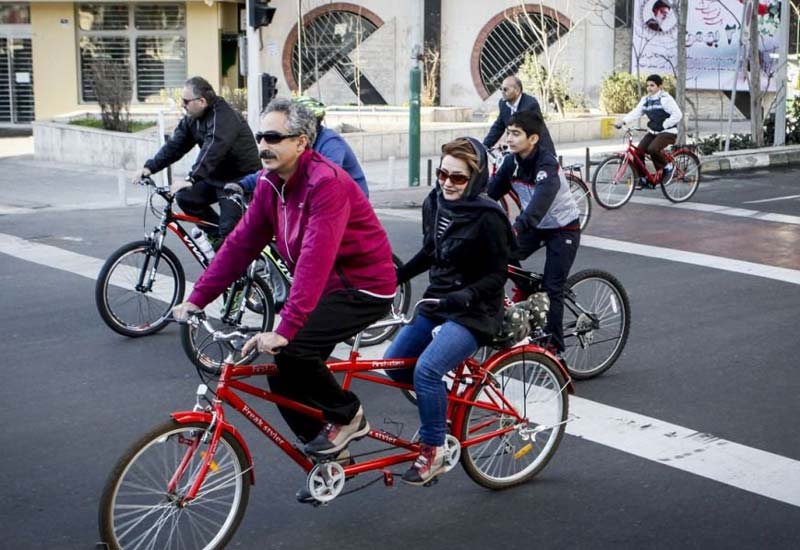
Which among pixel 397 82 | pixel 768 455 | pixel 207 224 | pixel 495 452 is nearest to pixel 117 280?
pixel 207 224

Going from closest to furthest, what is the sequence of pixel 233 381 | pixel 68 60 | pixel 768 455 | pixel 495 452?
pixel 233 381 < pixel 495 452 < pixel 768 455 < pixel 68 60

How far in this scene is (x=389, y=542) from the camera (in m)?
5.23

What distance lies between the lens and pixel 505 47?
104 ft

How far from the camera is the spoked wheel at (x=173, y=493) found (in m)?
4.57

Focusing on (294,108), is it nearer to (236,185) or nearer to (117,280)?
(236,185)

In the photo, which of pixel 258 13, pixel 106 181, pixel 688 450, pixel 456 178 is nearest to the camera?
pixel 456 178

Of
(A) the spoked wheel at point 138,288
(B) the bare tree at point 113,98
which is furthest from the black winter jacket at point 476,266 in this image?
(B) the bare tree at point 113,98

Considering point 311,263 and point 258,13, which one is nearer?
point 311,263

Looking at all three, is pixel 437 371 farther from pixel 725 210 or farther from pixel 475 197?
pixel 725 210

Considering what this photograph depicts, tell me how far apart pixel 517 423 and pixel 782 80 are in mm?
18505

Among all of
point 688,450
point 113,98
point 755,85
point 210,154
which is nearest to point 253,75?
point 113,98

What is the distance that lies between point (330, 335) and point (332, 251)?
0.37 meters

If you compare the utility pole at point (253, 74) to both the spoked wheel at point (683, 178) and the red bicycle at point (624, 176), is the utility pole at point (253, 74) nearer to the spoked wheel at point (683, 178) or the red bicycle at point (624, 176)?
the red bicycle at point (624, 176)

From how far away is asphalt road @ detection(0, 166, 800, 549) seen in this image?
17.6ft
